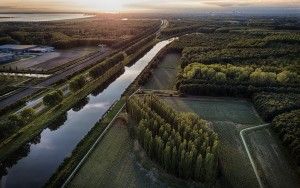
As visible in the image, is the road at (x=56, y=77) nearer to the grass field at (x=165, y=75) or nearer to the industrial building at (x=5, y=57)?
the grass field at (x=165, y=75)

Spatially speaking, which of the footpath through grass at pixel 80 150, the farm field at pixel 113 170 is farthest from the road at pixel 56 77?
the farm field at pixel 113 170

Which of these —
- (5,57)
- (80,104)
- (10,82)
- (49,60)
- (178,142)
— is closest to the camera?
(178,142)

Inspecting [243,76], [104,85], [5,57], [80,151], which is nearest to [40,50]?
[5,57]

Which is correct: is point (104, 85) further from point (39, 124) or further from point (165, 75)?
point (39, 124)

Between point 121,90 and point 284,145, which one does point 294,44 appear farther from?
point 284,145

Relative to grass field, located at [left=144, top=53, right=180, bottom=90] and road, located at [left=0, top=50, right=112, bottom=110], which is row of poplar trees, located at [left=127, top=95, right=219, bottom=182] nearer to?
grass field, located at [left=144, top=53, right=180, bottom=90]

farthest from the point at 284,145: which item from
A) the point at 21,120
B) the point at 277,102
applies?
the point at 21,120
